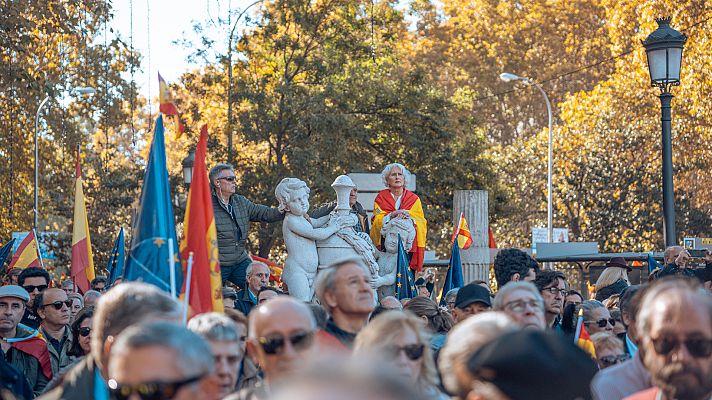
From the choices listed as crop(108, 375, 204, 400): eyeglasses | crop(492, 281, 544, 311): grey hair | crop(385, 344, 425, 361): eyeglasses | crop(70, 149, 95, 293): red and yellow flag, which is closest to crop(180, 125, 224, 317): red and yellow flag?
crop(492, 281, 544, 311): grey hair

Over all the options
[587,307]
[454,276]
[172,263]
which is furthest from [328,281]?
[454,276]

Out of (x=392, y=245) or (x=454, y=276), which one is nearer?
(x=392, y=245)

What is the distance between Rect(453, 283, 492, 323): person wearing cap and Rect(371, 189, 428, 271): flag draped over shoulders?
4.35 meters

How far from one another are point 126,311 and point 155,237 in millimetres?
2136

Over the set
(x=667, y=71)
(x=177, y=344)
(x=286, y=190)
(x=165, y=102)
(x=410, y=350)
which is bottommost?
(x=410, y=350)

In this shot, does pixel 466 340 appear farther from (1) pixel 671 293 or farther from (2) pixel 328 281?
(2) pixel 328 281

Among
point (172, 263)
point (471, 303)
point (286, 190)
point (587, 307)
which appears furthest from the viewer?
point (286, 190)

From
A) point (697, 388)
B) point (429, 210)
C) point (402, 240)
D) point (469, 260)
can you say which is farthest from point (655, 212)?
point (697, 388)

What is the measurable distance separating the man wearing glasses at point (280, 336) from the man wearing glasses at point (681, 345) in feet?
4.33

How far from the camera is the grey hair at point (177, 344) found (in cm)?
356

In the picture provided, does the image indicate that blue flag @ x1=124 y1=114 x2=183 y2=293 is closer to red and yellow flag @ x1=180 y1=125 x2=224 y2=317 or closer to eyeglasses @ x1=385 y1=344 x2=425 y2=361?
red and yellow flag @ x1=180 y1=125 x2=224 y2=317

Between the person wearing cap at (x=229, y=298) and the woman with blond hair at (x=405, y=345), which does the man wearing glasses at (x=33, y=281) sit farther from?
the woman with blond hair at (x=405, y=345)

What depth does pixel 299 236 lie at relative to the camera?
37.9ft

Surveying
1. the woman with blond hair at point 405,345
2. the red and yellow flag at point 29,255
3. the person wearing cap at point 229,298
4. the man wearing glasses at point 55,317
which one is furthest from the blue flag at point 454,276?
the woman with blond hair at point 405,345
